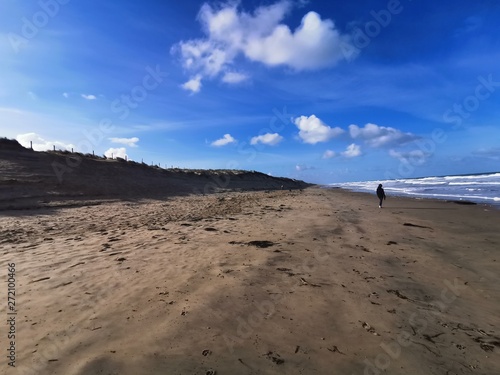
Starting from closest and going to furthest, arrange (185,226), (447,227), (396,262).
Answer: (396,262)
(185,226)
(447,227)

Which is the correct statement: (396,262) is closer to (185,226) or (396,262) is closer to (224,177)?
(185,226)

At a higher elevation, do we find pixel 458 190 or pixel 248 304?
pixel 458 190

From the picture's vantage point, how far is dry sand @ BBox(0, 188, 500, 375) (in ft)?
11.8

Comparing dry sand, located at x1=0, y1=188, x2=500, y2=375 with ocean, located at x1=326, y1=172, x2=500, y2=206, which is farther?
ocean, located at x1=326, y1=172, x2=500, y2=206

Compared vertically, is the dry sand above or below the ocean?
below

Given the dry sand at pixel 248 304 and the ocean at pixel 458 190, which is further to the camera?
the ocean at pixel 458 190

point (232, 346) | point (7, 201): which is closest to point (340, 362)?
point (232, 346)

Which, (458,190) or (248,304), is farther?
(458,190)

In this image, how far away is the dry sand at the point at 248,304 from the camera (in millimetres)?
3588

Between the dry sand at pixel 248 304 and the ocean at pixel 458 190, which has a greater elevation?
the ocean at pixel 458 190

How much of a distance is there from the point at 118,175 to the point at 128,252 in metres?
25.5

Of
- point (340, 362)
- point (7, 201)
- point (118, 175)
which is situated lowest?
point (340, 362)

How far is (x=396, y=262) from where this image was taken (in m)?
7.67

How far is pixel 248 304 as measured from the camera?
16.2ft
